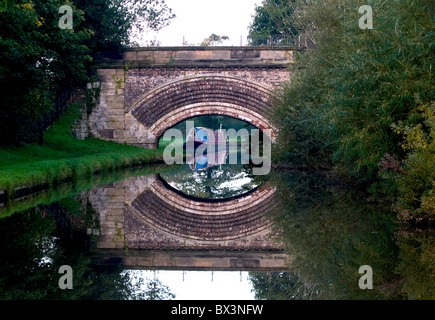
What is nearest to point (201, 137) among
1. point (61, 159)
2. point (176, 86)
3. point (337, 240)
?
point (176, 86)

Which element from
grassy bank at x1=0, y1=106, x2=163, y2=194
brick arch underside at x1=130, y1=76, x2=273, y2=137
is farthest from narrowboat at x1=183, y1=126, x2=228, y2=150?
grassy bank at x1=0, y1=106, x2=163, y2=194

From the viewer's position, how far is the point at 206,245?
7281 mm

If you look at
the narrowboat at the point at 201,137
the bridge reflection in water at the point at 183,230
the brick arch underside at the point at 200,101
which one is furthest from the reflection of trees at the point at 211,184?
the narrowboat at the point at 201,137

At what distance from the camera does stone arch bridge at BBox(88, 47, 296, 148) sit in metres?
21.7

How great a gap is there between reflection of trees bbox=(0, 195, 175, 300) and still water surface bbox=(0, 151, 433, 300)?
1 cm

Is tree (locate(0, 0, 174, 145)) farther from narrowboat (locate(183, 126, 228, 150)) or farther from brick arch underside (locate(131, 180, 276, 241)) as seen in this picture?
narrowboat (locate(183, 126, 228, 150))

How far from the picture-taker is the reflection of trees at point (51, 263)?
14.0ft

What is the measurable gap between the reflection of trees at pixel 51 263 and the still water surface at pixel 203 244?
11 mm

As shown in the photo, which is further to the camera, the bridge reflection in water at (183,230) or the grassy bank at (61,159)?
the grassy bank at (61,159)

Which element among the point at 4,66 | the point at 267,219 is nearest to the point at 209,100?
the point at 4,66

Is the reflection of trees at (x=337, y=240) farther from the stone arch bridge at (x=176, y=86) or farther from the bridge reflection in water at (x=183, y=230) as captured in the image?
the stone arch bridge at (x=176, y=86)

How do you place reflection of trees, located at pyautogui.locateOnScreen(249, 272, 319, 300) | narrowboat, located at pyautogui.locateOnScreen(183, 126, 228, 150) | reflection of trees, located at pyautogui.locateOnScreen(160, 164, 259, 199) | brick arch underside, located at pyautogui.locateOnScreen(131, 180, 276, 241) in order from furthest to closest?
narrowboat, located at pyautogui.locateOnScreen(183, 126, 228, 150)
reflection of trees, located at pyautogui.locateOnScreen(160, 164, 259, 199)
brick arch underside, located at pyautogui.locateOnScreen(131, 180, 276, 241)
reflection of trees, located at pyautogui.locateOnScreen(249, 272, 319, 300)

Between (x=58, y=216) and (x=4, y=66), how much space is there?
5.96 metres

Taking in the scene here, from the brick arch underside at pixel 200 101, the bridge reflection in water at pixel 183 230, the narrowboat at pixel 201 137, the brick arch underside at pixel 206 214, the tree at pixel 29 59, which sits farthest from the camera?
the narrowboat at pixel 201 137
